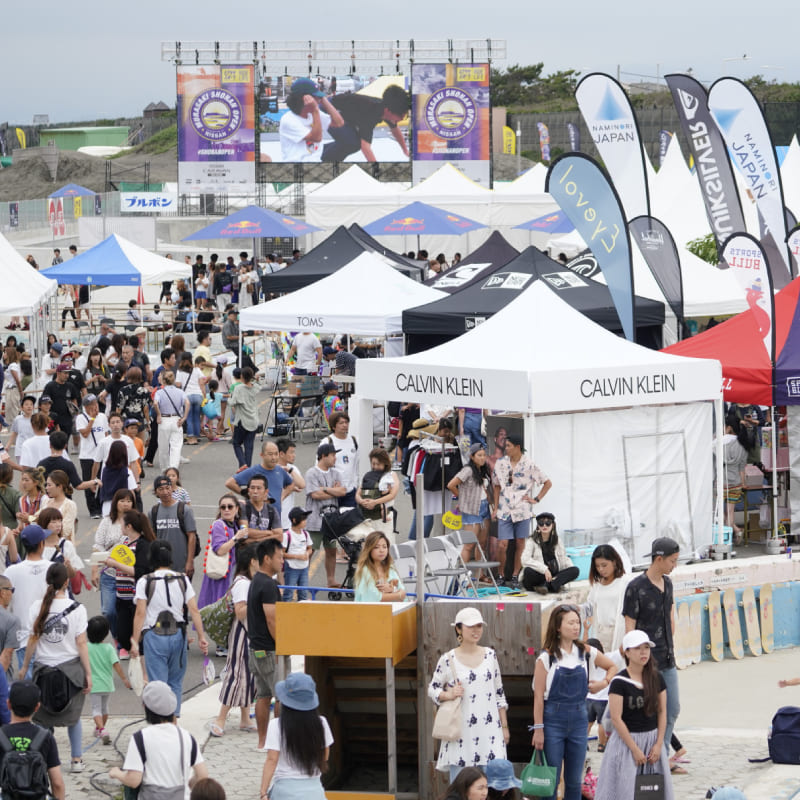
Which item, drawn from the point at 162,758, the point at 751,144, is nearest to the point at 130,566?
the point at 162,758

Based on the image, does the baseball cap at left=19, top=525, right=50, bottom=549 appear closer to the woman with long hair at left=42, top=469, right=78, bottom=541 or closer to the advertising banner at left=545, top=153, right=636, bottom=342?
the woman with long hair at left=42, top=469, right=78, bottom=541

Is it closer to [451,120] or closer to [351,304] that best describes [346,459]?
[351,304]

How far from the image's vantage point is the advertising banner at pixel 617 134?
18609 millimetres

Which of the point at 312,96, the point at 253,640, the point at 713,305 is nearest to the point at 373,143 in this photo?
the point at 312,96

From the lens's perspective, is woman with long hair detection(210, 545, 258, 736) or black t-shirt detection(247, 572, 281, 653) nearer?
black t-shirt detection(247, 572, 281, 653)

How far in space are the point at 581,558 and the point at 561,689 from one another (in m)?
5.17

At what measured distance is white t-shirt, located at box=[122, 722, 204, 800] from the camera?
20.9ft

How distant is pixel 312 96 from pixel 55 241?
10.8m

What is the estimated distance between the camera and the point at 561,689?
745cm

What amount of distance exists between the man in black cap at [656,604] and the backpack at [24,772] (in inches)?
137

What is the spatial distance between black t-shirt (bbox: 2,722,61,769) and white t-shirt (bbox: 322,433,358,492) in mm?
6451

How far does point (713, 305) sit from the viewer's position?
69.5 feet

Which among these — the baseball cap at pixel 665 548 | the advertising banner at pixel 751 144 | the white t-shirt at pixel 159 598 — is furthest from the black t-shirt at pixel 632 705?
the advertising banner at pixel 751 144

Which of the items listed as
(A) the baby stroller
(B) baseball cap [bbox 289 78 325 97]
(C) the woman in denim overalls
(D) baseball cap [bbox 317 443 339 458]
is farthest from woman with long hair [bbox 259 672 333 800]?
(B) baseball cap [bbox 289 78 325 97]
